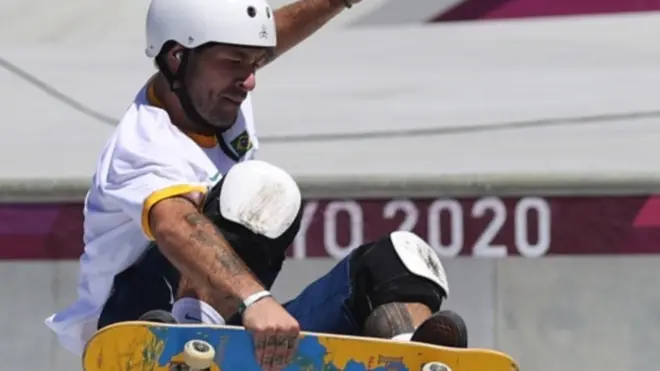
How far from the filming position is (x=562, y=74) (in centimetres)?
459

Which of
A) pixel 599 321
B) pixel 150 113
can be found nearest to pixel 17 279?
pixel 599 321

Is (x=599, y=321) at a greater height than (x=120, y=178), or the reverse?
(x=120, y=178)

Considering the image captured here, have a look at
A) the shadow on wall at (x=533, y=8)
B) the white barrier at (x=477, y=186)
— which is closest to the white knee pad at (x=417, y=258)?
the white barrier at (x=477, y=186)

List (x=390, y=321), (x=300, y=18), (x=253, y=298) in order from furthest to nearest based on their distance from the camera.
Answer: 1. (x=300, y=18)
2. (x=390, y=321)
3. (x=253, y=298)

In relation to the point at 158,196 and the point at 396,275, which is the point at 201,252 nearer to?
the point at 158,196

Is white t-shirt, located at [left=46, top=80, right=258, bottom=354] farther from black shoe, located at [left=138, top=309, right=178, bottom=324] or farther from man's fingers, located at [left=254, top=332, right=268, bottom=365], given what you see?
man's fingers, located at [left=254, top=332, right=268, bottom=365]

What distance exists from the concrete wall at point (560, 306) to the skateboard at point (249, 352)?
6.21 feet

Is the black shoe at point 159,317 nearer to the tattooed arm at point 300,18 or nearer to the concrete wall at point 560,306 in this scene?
the tattooed arm at point 300,18

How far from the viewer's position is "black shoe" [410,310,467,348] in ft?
8.04

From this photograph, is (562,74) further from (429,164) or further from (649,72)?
(429,164)

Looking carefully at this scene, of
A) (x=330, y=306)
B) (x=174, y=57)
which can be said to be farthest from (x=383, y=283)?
(x=174, y=57)

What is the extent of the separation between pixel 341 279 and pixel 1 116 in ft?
7.52

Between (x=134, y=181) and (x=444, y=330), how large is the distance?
58 cm

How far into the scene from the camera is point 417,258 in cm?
263
